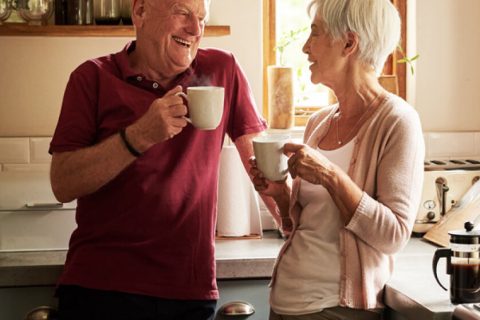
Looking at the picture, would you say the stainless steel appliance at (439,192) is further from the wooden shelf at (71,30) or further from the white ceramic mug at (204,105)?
the white ceramic mug at (204,105)

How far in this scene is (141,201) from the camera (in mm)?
2031

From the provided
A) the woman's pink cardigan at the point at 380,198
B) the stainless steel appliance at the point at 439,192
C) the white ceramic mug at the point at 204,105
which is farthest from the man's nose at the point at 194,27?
the stainless steel appliance at the point at 439,192

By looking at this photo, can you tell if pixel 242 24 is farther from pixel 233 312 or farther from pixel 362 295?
pixel 362 295

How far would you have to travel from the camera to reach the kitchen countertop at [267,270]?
200 centimetres

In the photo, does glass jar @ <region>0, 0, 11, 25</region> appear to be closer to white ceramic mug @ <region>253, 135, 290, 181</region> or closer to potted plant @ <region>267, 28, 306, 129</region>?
potted plant @ <region>267, 28, 306, 129</region>

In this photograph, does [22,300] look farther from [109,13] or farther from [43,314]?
[109,13]

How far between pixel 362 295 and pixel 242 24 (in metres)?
1.34

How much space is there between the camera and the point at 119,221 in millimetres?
2039

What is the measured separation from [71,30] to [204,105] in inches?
43.6

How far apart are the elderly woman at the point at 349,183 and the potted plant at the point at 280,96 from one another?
924mm

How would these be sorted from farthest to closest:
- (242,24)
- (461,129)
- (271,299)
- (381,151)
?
(461,129), (242,24), (271,299), (381,151)

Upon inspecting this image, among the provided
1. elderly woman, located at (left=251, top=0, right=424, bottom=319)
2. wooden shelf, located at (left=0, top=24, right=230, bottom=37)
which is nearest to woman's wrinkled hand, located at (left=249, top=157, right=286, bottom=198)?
elderly woman, located at (left=251, top=0, right=424, bottom=319)

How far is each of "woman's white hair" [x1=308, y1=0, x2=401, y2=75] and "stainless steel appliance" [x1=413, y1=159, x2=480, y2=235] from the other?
0.93m

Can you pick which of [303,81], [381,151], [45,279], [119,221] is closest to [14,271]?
[45,279]
